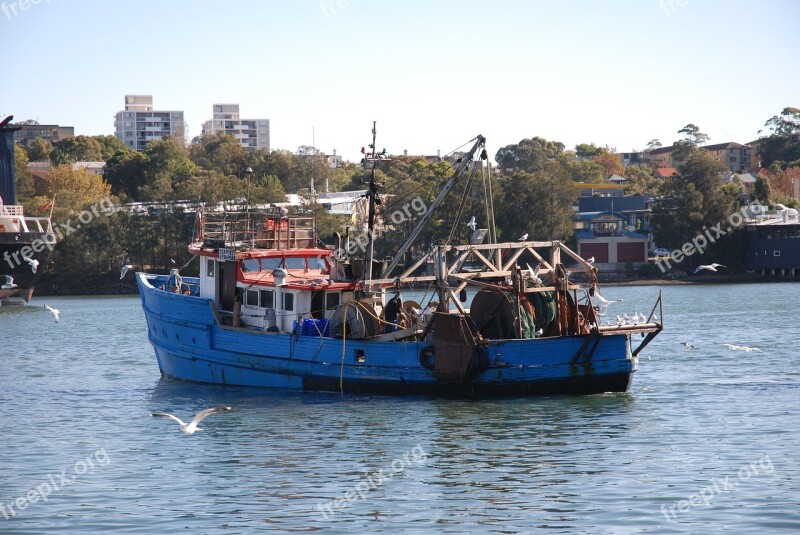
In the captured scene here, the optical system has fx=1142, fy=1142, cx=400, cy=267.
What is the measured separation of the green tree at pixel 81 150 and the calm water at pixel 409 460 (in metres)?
128

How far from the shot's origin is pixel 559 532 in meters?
16.9

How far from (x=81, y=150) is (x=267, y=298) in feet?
442

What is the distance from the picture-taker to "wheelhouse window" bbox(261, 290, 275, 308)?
3028cm

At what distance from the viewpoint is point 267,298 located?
30.5 metres

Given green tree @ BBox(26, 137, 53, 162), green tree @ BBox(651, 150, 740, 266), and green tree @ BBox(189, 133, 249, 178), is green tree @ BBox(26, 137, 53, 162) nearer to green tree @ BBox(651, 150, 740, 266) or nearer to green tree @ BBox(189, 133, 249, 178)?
green tree @ BBox(189, 133, 249, 178)

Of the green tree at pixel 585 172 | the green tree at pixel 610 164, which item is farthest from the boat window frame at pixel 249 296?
the green tree at pixel 610 164

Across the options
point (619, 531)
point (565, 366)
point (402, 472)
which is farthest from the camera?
point (565, 366)

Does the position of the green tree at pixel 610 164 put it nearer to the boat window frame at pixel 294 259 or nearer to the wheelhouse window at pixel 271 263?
the boat window frame at pixel 294 259

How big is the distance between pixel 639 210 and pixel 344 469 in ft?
304

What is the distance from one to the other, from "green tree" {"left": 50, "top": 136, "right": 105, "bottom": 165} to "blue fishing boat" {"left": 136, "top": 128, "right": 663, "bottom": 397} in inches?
5106

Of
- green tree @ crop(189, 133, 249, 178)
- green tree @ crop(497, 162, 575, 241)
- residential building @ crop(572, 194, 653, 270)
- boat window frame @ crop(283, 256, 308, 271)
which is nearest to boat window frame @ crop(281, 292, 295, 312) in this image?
boat window frame @ crop(283, 256, 308, 271)

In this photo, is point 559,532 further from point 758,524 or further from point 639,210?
point 639,210

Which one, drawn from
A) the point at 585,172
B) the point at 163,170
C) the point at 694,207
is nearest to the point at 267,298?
the point at 694,207

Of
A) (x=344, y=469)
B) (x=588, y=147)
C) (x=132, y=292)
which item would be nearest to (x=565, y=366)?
(x=344, y=469)
